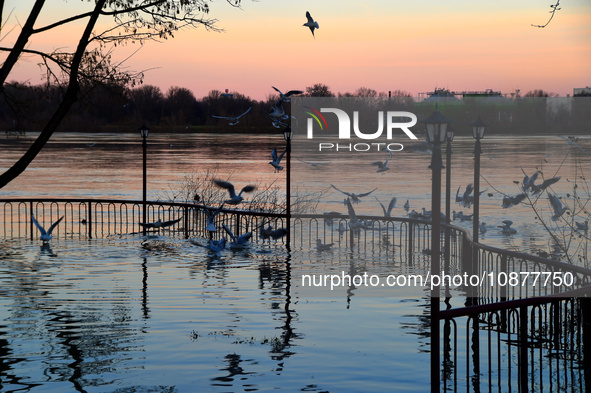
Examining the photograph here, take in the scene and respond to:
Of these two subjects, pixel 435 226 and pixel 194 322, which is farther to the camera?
pixel 194 322

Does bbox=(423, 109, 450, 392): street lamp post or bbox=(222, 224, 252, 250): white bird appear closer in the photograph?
bbox=(423, 109, 450, 392): street lamp post

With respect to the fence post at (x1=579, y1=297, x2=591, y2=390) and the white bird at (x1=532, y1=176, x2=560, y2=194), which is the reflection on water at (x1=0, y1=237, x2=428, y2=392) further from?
the white bird at (x1=532, y1=176, x2=560, y2=194)

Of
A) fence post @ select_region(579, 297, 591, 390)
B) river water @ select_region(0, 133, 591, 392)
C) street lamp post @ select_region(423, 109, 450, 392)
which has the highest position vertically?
street lamp post @ select_region(423, 109, 450, 392)

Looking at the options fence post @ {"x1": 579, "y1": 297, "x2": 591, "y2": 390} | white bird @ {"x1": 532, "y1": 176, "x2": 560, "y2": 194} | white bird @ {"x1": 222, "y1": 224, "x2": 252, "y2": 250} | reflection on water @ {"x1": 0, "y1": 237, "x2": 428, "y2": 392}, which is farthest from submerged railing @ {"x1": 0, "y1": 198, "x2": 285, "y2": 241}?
fence post @ {"x1": 579, "y1": 297, "x2": 591, "y2": 390}

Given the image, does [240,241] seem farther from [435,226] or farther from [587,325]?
[435,226]

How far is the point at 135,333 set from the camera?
12.1m

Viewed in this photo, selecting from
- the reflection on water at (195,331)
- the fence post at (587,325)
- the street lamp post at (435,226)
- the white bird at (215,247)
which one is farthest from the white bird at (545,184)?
the street lamp post at (435,226)

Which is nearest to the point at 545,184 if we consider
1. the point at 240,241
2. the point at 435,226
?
the point at 240,241

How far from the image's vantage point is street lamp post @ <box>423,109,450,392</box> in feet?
24.5

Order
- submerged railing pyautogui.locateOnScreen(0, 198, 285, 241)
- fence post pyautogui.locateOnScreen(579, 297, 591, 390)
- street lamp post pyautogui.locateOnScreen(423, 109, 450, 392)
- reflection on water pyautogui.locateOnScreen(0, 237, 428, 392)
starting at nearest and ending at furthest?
street lamp post pyautogui.locateOnScreen(423, 109, 450, 392)
fence post pyautogui.locateOnScreen(579, 297, 591, 390)
reflection on water pyautogui.locateOnScreen(0, 237, 428, 392)
submerged railing pyautogui.locateOnScreen(0, 198, 285, 241)

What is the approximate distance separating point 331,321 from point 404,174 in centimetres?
12445

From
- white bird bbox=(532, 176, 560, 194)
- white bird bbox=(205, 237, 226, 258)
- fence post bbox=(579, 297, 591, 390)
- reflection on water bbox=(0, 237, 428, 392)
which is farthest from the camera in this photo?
white bird bbox=(205, 237, 226, 258)

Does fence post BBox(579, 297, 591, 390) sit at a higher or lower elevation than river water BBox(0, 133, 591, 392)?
higher

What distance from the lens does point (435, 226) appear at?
793 cm
